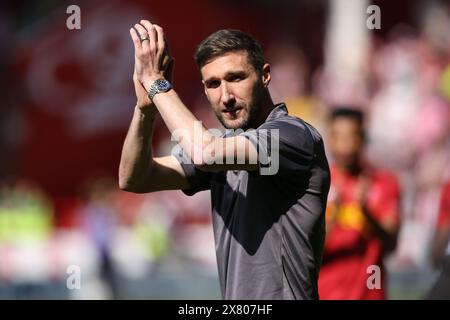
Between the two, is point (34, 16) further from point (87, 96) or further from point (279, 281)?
point (279, 281)

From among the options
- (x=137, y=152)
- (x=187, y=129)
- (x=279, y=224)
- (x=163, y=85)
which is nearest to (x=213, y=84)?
(x=163, y=85)

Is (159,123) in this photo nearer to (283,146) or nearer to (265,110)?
(265,110)

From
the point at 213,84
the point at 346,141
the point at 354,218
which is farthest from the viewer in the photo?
the point at 346,141

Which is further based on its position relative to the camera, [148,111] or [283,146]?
[148,111]

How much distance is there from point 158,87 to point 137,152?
1.44ft

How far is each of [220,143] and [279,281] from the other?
549 millimetres

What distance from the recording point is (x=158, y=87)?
11.8 ft

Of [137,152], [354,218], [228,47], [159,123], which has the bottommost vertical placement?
[354,218]

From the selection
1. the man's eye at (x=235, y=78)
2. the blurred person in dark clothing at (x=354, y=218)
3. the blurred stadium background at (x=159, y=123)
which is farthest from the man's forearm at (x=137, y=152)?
the blurred stadium background at (x=159, y=123)

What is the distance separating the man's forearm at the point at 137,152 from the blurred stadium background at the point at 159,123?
758 cm

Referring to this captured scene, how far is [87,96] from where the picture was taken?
1280cm

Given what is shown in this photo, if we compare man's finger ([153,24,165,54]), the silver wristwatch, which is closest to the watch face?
the silver wristwatch
